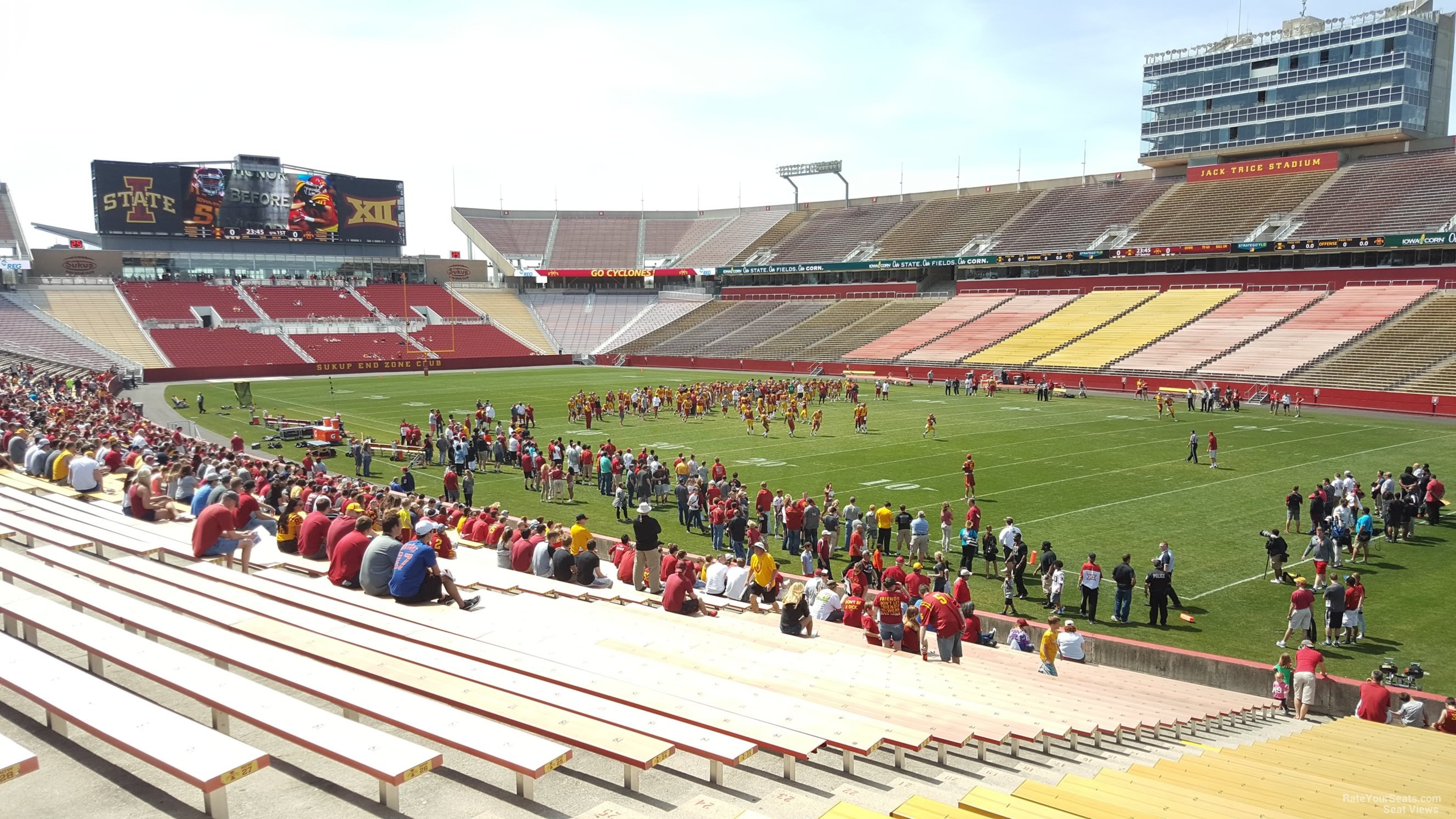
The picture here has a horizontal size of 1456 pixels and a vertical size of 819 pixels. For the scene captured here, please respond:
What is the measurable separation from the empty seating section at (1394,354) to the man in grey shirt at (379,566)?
4439 centimetres

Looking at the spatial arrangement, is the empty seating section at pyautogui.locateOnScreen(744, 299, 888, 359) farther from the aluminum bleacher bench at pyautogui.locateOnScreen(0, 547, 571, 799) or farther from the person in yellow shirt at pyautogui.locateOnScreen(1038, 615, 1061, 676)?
the aluminum bleacher bench at pyautogui.locateOnScreen(0, 547, 571, 799)

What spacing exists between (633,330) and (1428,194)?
188ft

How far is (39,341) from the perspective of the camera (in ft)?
190

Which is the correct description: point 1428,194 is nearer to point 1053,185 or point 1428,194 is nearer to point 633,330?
point 1053,185

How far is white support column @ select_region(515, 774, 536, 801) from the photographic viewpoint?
178 inches

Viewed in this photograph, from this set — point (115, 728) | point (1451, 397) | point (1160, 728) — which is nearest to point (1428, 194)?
point (1451, 397)

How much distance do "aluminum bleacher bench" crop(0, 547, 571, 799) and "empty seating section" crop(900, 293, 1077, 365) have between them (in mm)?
54104

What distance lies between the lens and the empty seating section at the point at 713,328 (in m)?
75.5

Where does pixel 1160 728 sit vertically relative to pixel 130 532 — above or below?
below

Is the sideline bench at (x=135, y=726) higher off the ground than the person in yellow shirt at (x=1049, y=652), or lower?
higher

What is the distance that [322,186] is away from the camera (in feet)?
260

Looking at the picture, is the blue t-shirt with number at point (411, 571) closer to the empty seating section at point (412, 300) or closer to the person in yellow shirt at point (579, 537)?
the person in yellow shirt at point (579, 537)

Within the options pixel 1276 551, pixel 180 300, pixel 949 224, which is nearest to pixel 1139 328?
pixel 949 224

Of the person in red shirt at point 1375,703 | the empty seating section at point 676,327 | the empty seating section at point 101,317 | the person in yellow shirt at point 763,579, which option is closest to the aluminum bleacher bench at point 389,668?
the person in yellow shirt at point 763,579
